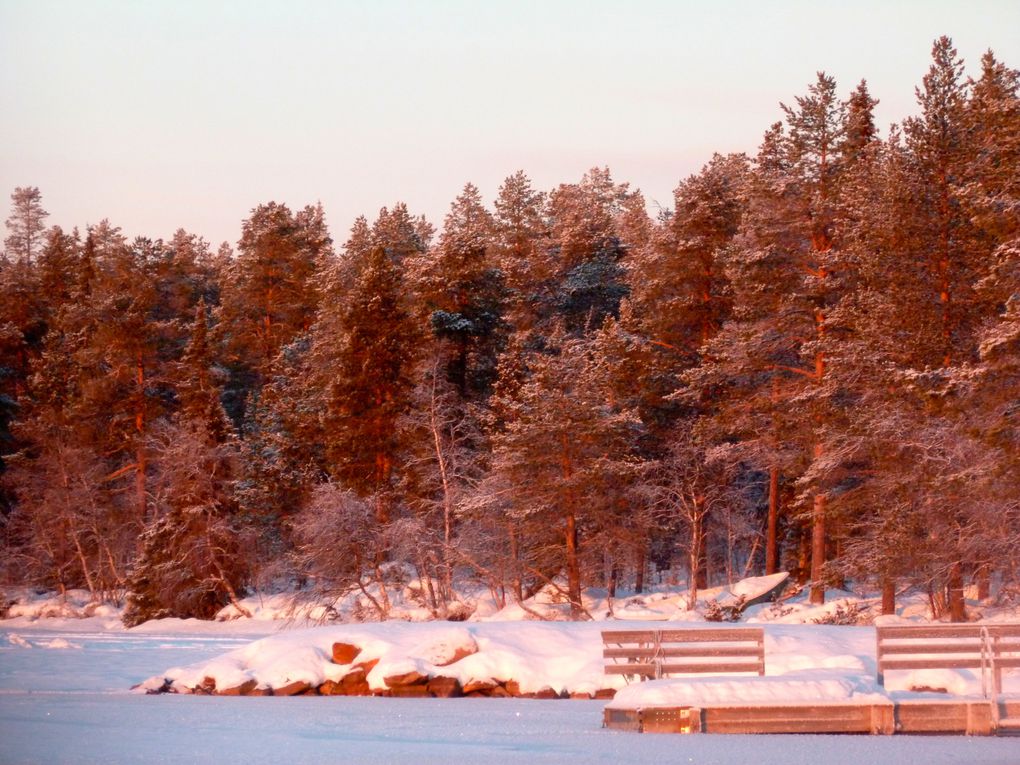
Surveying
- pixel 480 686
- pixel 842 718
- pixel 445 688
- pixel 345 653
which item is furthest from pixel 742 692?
pixel 345 653

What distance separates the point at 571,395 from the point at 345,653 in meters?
19.1

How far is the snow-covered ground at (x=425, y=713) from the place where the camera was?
12336 mm

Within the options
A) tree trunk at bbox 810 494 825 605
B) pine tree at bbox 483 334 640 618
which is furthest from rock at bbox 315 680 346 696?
tree trunk at bbox 810 494 825 605

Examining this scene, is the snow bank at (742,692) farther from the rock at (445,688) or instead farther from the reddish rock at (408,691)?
the reddish rock at (408,691)

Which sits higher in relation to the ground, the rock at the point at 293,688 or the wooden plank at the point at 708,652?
the wooden plank at the point at 708,652

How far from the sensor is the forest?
98.7ft

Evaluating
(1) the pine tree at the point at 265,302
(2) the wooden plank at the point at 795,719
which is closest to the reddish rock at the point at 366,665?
(2) the wooden plank at the point at 795,719

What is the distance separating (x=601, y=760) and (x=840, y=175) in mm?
27768

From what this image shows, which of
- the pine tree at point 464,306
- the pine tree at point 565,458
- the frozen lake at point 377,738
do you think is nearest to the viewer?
the frozen lake at point 377,738

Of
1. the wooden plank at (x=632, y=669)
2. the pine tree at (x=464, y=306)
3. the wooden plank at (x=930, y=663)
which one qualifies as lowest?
the wooden plank at (x=632, y=669)

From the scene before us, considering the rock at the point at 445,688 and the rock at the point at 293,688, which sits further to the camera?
the rock at the point at 293,688

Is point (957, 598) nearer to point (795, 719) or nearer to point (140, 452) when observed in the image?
point (795, 719)

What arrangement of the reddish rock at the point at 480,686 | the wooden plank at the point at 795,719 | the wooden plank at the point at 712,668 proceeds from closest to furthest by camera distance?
1. the wooden plank at the point at 795,719
2. the wooden plank at the point at 712,668
3. the reddish rock at the point at 480,686

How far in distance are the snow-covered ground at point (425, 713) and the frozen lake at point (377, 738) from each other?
0.08 ft
